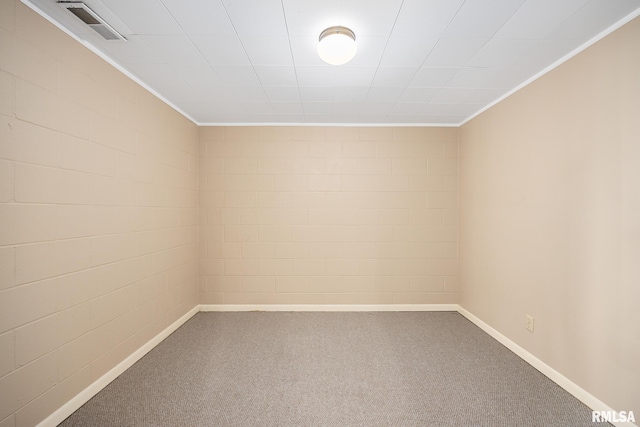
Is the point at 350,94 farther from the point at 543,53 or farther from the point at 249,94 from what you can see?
Result: the point at 543,53

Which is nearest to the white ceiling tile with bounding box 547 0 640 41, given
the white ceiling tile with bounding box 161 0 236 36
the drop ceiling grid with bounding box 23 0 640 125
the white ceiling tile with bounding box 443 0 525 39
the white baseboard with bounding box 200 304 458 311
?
the drop ceiling grid with bounding box 23 0 640 125

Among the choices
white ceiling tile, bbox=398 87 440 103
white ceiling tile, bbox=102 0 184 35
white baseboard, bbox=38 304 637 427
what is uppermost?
white ceiling tile, bbox=102 0 184 35

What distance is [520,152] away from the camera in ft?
8.75

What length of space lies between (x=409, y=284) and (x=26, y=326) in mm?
3632

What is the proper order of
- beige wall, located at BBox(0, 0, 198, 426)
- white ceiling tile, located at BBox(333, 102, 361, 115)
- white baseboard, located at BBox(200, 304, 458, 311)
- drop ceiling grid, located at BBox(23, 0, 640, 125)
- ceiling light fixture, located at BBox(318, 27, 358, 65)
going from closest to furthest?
beige wall, located at BBox(0, 0, 198, 426) < drop ceiling grid, located at BBox(23, 0, 640, 125) < ceiling light fixture, located at BBox(318, 27, 358, 65) < white ceiling tile, located at BBox(333, 102, 361, 115) < white baseboard, located at BBox(200, 304, 458, 311)

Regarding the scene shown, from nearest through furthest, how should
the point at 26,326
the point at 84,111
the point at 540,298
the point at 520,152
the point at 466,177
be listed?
1. the point at 26,326
2. the point at 84,111
3. the point at 540,298
4. the point at 520,152
5. the point at 466,177

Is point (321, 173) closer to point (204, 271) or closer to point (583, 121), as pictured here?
point (204, 271)

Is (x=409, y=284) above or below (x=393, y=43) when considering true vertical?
below

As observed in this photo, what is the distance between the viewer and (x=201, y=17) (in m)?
1.76

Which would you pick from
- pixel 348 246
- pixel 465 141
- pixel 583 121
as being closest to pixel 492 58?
pixel 583 121

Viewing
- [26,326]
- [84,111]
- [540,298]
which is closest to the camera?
[26,326]

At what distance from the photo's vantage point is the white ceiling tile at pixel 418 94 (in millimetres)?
2789

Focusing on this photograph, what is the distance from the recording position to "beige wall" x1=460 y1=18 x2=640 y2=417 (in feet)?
5.72

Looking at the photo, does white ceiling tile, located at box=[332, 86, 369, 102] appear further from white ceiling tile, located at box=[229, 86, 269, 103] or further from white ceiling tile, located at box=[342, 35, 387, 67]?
white ceiling tile, located at box=[229, 86, 269, 103]
